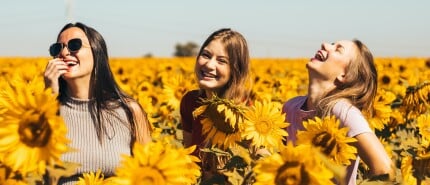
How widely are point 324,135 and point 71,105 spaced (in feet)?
4.27

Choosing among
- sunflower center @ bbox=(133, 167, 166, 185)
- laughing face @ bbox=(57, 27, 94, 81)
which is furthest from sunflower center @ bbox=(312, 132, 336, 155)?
laughing face @ bbox=(57, 27, 94, 81)

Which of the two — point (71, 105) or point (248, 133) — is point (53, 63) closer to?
point (71, 105)

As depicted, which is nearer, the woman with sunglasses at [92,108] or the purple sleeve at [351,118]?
the purple sleeve at [351,118]

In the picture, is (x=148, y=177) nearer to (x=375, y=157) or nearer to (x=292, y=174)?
(x=292, y=174)

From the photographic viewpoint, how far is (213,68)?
351 centimetres

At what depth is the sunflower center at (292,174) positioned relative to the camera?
1875 millimetres

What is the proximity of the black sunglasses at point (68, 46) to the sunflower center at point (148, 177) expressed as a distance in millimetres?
1329

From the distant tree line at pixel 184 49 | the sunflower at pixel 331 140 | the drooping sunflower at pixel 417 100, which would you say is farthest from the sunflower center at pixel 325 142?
the distant tree line at pixel 184 49

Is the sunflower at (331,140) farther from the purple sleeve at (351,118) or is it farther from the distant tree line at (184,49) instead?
the distant tree line at (184,49)

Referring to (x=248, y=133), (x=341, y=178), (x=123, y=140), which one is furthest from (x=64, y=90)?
(x=341, y=178)

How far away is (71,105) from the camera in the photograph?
3.23 m

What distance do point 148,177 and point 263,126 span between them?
2.90 feet

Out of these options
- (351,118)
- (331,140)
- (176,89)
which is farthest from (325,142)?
(176,89)

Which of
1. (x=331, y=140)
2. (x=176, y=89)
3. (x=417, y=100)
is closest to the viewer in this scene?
(x=331, y=140)
